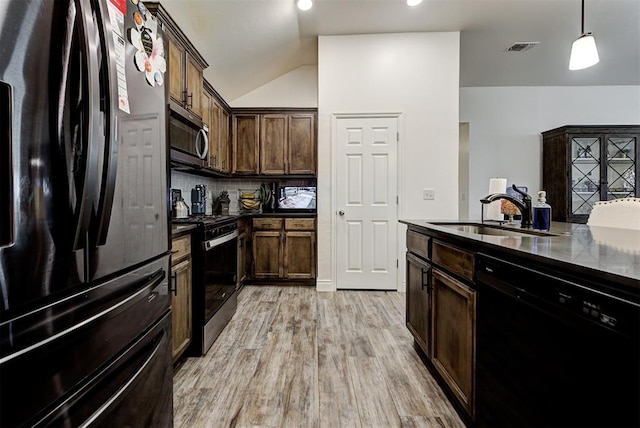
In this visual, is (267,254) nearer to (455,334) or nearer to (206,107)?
(206,107)

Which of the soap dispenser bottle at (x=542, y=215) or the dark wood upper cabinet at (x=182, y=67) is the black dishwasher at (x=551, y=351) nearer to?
the soap dispenser bottle at (x=542, y=215)

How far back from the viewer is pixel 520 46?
13.3 ft

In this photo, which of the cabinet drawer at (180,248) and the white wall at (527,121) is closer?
the cabinet drawer at (180,248)

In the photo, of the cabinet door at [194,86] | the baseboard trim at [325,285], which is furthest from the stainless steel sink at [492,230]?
the cabinet door at [194,86]


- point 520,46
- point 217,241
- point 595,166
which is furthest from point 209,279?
point 595,166

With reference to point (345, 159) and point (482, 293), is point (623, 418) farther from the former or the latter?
point (345, 159)

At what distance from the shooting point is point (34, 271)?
646mm

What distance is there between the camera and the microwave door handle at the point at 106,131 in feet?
2.57

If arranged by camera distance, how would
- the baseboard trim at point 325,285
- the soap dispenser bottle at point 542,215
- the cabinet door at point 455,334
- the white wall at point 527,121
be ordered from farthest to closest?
the white wall at point 527,121
the baseboard trim at point 325,285
the soap dispenser bottle at point 542,215
the cabinet door at point 455,334

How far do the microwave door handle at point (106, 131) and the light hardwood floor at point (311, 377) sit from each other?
1.24 m

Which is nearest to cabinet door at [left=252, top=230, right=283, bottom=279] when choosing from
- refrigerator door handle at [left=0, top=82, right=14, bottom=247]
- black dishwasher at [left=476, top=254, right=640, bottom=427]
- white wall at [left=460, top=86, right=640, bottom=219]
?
black dishwasher at [left=476, top=254, right=640, bottom=427]

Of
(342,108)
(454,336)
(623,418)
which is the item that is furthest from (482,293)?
(342,108)

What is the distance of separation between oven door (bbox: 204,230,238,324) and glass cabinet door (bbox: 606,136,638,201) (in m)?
5.31

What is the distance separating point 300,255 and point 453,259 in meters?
2.71
